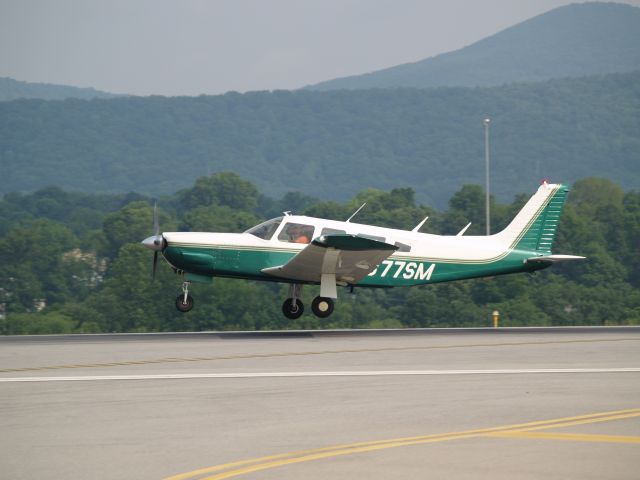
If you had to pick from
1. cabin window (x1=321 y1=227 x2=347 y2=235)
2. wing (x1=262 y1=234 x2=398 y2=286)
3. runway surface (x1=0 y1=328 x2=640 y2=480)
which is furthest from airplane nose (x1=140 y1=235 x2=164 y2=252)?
cabin window (x1=321 y1=227 x2=347 y2=235)

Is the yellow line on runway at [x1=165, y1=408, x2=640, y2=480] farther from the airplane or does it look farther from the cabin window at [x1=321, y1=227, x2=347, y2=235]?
the cabin window at [x1=321, y1=227, x2=347, y2=235]

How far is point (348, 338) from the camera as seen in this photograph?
24.0 m

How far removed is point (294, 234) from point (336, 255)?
5.14 feet

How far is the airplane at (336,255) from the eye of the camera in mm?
24172

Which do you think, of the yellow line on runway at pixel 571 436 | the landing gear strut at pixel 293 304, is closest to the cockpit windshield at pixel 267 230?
the landing gear strut at pixel 293 304

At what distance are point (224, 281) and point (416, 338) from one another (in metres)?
48.8

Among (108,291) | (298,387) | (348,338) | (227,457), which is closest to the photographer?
(227,457)

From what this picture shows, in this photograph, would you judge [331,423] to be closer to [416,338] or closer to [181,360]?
[181,360]

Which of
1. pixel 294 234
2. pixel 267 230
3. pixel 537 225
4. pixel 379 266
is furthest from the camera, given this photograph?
pixel 537 225

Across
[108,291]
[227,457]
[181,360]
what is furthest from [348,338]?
[108,291]

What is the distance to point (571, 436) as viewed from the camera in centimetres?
1159

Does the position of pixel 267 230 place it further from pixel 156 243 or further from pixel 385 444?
pixel 385 444

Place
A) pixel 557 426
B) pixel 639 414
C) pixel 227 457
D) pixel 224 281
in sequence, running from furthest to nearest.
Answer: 1. pixel 224 281
2. pixel 639 414
3. pixel 557 426
4. pixel 227 457

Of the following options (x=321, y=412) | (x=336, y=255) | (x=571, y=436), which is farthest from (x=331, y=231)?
(x=571, y=436)
